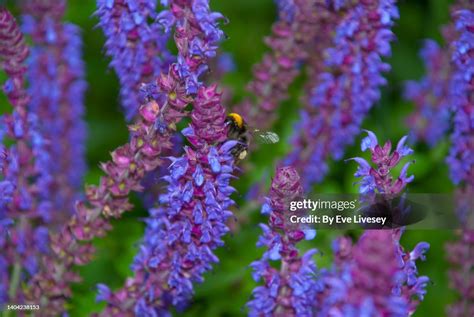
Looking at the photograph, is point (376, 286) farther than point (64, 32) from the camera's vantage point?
No

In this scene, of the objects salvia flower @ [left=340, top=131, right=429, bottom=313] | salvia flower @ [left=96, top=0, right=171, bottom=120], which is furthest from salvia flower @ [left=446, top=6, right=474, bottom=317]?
salvia flower @ [left=96, top=0, right=171, bottom=120]

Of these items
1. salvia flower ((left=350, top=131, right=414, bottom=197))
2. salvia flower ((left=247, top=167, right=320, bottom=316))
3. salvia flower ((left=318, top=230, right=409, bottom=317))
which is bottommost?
salvia flower ((left=318, top=230, right=409, bottom=317))

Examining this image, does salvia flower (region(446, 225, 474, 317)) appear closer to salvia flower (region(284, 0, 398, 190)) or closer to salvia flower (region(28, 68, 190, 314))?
salvia flower (region(284, 0, 398, 190))

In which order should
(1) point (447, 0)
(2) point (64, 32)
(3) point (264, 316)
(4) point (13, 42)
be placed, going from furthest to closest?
1. (1) point (447, 0)
2. (2) point (64, 32)
3. (4) point (13, 42)
4. (3) point (264, 316)

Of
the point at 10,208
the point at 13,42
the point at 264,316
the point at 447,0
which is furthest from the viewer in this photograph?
the point at 447,0

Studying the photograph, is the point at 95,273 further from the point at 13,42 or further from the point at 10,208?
the point at 13,42

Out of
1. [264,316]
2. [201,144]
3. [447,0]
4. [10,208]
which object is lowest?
[264,316]

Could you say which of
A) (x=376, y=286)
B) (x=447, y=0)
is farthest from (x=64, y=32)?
→ (x=447, y=0)

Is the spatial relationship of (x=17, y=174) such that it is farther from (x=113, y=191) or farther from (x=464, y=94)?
(x=464, y=94)
